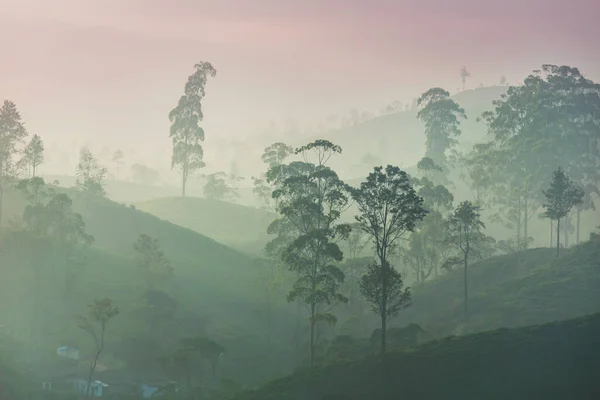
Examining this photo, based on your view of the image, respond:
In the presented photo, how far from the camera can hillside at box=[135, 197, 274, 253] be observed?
161 m

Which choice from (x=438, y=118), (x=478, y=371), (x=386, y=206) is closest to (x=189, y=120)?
(x=438, y=118)

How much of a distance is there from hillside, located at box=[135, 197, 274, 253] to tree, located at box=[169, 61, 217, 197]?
8117 millimetres

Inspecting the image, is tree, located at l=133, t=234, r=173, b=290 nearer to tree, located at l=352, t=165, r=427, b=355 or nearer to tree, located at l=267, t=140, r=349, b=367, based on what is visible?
tree, located at l=267, t=140, r=349, b=367

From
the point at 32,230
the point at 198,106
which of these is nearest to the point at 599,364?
the point at 32,230

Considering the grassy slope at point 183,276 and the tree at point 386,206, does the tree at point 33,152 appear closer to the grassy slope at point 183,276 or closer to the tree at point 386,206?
the grassy slope at point 183,276

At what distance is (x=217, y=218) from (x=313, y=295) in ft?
325

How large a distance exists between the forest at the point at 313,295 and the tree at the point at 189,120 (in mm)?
28325

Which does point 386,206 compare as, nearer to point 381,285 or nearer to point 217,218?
point 381,285

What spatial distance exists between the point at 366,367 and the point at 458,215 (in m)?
36.4

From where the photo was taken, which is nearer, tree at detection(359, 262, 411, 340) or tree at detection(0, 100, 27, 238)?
tree at detection(359, 262, 411, 340)

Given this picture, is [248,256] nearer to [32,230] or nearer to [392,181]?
[32,230]

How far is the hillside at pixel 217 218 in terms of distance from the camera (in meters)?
161

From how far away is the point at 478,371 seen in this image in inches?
2539

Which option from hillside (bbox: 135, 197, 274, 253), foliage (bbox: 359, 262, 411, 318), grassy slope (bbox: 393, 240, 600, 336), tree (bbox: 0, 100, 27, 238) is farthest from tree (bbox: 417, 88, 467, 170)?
foliage (bbox: 359, 262, 411, 318)
